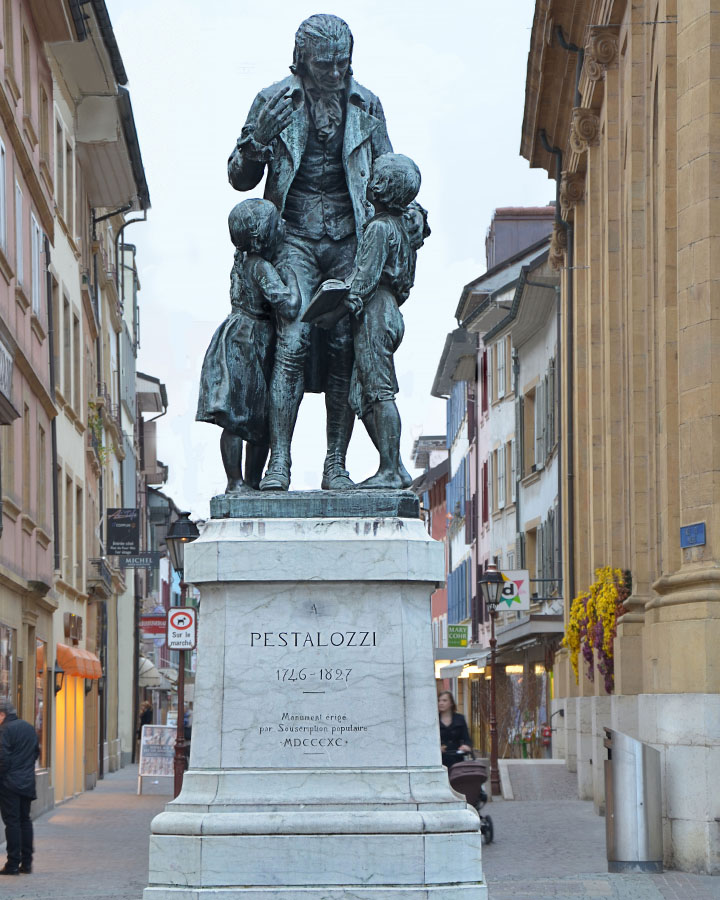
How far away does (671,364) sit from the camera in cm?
1769

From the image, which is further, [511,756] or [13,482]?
[511,756]

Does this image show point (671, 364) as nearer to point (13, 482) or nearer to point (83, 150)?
point (13, 482)

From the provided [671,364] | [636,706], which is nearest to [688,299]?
[671,364]

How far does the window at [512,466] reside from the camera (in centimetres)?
4841

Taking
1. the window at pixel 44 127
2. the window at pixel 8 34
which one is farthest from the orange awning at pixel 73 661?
the window at pixel 8 34

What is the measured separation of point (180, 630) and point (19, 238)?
6076mm

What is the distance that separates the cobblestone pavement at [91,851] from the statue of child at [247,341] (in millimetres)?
4710

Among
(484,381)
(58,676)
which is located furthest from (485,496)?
(58,676)

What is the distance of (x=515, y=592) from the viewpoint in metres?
36.3

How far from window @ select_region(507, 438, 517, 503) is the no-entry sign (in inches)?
847

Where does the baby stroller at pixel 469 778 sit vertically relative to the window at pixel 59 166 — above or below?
below

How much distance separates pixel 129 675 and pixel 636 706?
113ft

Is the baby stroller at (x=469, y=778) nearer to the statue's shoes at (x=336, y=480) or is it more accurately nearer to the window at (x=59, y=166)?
the statue's shoes at (x=336, y=480)

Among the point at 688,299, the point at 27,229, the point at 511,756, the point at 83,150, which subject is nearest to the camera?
the point at 688,299
